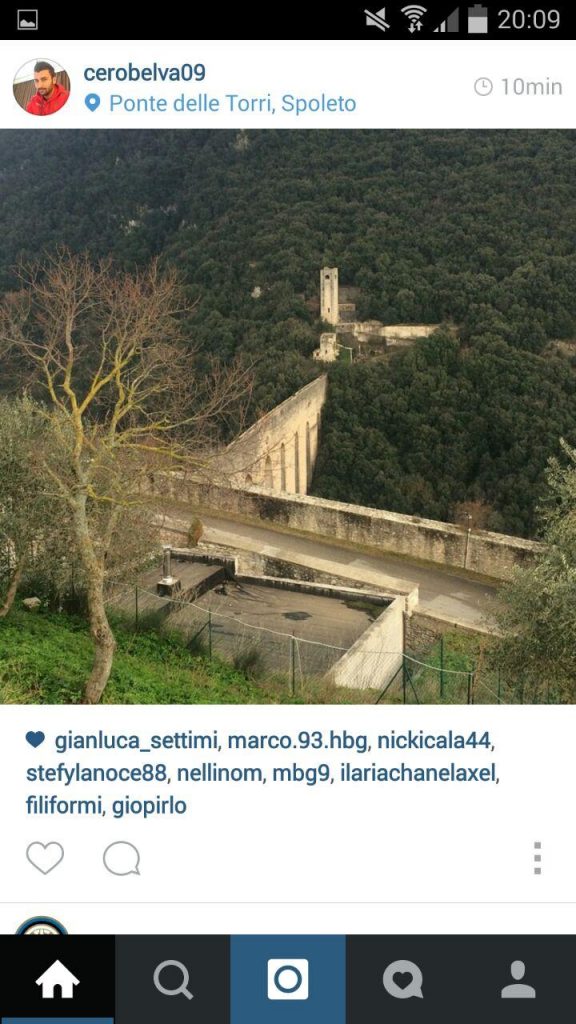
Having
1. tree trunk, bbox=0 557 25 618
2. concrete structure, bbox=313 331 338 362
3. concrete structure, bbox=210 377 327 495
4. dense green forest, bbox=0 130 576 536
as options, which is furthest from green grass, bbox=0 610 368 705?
concrete structure, bbox=313 331 338 362

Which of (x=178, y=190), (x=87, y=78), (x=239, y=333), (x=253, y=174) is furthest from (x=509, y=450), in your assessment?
(x=87, y=78)

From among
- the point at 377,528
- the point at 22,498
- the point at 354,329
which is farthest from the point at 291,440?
the point at 22,498

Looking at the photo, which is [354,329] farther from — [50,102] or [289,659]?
[50,102]

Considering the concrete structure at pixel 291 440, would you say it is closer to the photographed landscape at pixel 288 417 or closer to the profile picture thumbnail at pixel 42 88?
the photographed landscape at pixel 288 417

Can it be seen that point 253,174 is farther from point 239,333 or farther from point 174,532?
point 174,532

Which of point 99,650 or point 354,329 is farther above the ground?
point 354,329
